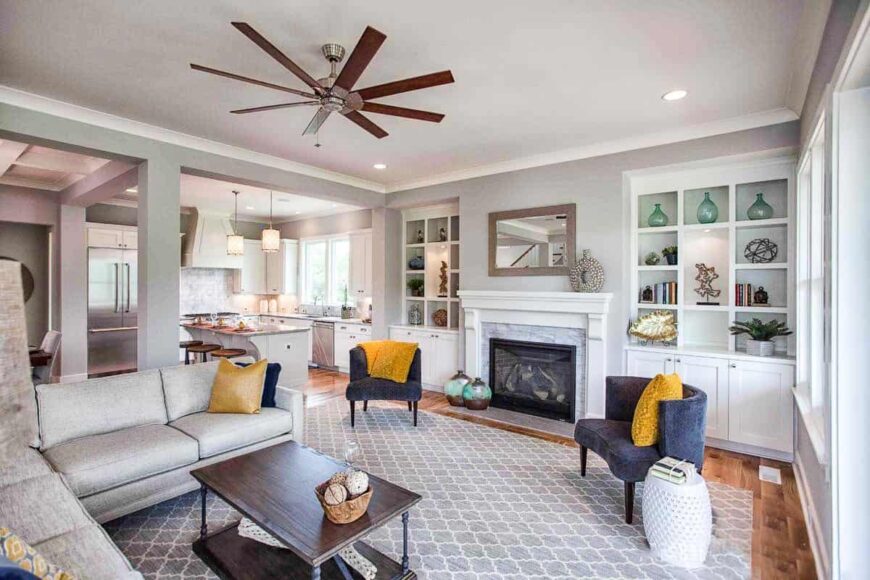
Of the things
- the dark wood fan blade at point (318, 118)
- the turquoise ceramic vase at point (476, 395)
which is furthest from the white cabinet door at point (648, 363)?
the dark wood fan blade at point (318, 118)

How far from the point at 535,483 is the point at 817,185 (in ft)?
8.77

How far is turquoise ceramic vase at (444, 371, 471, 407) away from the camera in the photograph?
5.20 m

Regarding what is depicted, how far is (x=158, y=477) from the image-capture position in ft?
8.95

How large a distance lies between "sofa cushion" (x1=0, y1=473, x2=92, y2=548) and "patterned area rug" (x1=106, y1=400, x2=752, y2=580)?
22.9 inches

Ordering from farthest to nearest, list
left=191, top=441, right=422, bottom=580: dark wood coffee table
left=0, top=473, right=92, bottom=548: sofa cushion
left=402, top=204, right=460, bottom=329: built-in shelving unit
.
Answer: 1. left=402, top=204, right=460, bottom=329: built-in shelving unit
2. left=191, top=441, right=422, bottom=580: dark wood coffee table
3. left=0, top=473, right=92, bottom=548: sofa cushion

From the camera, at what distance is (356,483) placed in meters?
2.01

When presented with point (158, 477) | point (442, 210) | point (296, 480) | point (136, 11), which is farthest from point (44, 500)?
point (442, 210)

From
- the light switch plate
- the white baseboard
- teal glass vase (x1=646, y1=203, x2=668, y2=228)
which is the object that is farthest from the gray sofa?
teal glass vase (x1=646, y1=203, x2=668, y2=228)

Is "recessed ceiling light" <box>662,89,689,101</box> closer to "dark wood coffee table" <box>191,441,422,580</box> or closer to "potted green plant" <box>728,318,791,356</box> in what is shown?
"potted green plant" <box>728,318,791,356</box>

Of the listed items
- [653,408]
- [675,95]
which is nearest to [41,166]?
[675,95]

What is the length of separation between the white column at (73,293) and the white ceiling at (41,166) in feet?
1.50

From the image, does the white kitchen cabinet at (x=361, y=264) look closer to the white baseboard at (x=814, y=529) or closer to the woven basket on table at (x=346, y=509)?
the woven basket on table at (x=346, y=509)

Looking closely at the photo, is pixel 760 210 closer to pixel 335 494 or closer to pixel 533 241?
pixel 533 241

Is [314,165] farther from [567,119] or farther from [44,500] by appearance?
[44,500]
